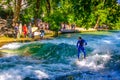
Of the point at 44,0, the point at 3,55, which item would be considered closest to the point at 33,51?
the point at 3,55

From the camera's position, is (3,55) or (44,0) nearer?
(3,55)

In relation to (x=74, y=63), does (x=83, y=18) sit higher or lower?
higher

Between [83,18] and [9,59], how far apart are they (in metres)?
13.2

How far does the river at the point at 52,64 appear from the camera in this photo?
1998cm

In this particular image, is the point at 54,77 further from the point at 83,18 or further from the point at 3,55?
the point at 3,55

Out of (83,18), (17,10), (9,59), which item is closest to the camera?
(83,18)

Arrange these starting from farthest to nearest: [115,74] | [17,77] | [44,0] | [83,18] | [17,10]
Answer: [44,0]
[17,10]
[115,74]
[17,77]
[83,18]

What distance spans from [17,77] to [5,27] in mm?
24208

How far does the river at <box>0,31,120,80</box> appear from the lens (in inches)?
787

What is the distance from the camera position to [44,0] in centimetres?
5159

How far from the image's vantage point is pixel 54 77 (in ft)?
64.9

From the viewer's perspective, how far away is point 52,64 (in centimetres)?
2452

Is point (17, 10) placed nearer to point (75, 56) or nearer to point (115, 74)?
point (75, 56)

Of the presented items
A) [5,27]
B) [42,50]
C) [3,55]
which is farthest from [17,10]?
[3,55]
